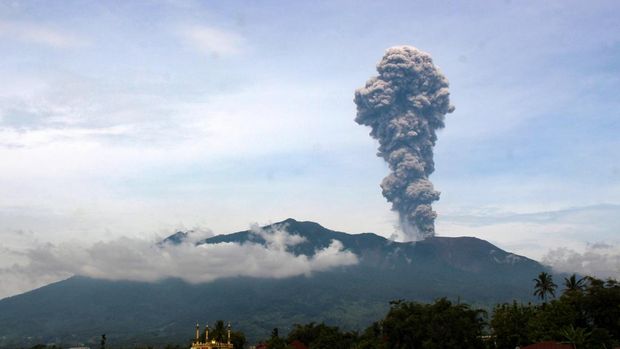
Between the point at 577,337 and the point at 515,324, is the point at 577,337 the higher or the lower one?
the lower one

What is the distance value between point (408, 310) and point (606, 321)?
26.1m

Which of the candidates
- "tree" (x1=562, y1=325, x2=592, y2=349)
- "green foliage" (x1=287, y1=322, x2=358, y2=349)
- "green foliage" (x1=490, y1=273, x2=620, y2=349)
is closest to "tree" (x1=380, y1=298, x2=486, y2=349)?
"green foliage" (x1=490, y1=273, x2=620, y2=349)

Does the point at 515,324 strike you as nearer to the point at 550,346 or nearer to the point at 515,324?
the point at 515,324

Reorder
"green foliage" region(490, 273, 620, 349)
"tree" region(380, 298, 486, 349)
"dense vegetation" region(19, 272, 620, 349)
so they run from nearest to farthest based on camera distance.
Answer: "green foliage" region(490, 273, 620, 349) < "dense vegetation" region(19, 272, 620, 349) < "tree" region(380, 298, 486, 349)

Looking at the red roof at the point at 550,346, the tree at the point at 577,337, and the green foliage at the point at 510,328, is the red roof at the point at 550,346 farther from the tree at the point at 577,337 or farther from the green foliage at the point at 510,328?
the green foliage at the point at 510,328

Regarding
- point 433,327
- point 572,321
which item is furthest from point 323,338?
point 572,321

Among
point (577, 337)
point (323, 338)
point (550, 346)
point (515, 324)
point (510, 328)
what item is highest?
point (515, 324)

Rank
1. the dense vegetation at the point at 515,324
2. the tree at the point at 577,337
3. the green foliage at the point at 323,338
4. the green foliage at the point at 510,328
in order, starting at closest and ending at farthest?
the tree at the point at 577,337, the dense vegetation at the point at 515,324, the green foliage at the point at 510,328, the green foliage at the point at 323,338

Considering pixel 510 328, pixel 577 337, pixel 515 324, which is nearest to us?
pixel 577 337

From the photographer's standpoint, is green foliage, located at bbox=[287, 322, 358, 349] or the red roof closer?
the red roof

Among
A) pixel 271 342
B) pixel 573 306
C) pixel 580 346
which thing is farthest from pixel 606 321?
pixel 271 342

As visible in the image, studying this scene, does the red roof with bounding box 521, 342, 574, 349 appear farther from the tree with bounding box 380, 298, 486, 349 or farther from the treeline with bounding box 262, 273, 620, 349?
the tree with bounding box 380, 298, 486, 349

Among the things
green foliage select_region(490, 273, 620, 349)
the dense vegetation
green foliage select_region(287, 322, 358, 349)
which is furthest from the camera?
green foliage select_region(287, 322, 358, 349)

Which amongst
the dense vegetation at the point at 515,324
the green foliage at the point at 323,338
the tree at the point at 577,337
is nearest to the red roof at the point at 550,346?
the tree at the point at 577,337
